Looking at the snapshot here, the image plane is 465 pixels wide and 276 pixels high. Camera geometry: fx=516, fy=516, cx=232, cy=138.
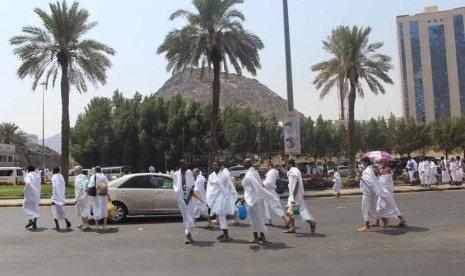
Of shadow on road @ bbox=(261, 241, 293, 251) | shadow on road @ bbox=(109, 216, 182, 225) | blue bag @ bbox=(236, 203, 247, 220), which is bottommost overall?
shadow on road @ bbox=(261, 241, 293, 251)

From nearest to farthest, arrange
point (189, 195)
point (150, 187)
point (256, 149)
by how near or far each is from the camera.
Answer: point (189, 195), point (150, 187), point (256, 149)

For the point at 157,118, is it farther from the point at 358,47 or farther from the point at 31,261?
the point at 31,261

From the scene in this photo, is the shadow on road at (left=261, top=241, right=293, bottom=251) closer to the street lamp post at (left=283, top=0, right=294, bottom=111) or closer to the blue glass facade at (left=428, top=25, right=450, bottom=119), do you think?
the street lamp post at (left=283, top=0, right=294, bottom=111)

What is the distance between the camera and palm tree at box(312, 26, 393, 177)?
1379 inches

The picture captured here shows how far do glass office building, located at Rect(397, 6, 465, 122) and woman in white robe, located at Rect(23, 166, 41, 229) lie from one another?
108066mm

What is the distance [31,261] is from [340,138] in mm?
66218

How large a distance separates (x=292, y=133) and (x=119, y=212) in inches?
524

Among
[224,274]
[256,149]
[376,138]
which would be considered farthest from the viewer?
[376,138]

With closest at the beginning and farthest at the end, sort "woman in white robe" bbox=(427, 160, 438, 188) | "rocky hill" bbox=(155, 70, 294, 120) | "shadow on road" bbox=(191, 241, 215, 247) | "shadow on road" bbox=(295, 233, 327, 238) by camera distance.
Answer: "shadow on road" bbox=(191, 241, 215, 247), "shadow on road" bbox=(295, 233, 327, 238), "woman in white robe" bbox=(427, 160, 438, 188), "rocky hill" bbox=(155, 70, 294, 120)

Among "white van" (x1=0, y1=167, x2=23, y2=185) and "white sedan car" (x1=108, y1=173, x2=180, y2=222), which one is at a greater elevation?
"white van" (x1=0, y1=167, x2=23, y2=185)

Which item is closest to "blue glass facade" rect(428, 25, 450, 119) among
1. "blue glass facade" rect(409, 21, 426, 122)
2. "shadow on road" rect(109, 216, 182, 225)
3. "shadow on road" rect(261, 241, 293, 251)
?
"blue glass facade" rect(409, 21, 426, 122)

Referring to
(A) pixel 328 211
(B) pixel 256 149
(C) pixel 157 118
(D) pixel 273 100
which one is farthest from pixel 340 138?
(D) pixel 273 100

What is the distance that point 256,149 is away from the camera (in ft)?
205

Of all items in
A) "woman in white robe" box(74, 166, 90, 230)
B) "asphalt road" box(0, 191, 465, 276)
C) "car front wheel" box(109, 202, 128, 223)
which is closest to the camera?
"asphalt road" box(0, 191, 465, 276)
